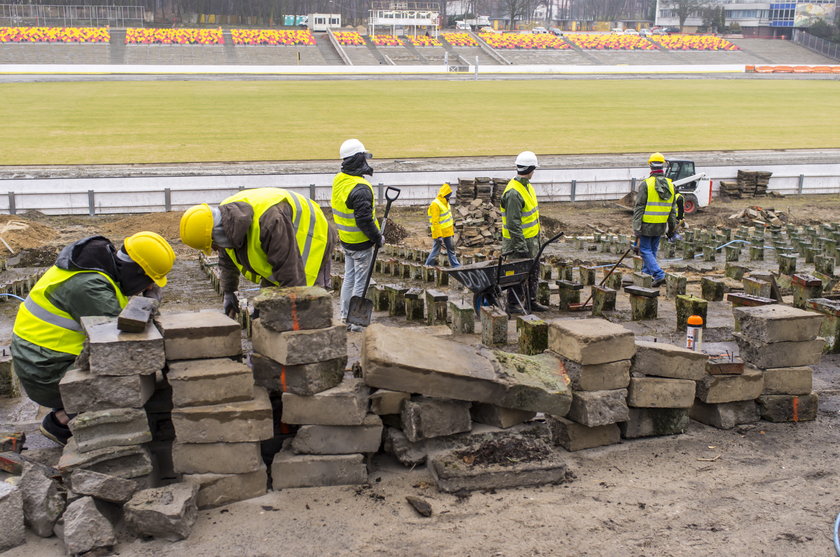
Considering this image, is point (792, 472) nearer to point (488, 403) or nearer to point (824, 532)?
point (824, 532)

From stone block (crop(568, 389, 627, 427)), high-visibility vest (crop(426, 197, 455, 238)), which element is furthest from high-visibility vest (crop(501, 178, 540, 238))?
stone block (crop(568, 389, 627, 427))

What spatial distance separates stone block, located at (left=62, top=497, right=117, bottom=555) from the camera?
177 inches

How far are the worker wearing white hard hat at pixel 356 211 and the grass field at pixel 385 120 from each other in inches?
745

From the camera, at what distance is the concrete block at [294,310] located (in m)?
5.11

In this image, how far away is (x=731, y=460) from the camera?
570 cm

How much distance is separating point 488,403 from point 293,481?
134 centimetres

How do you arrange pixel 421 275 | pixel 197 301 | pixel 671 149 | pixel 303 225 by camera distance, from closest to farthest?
pixel 303 225, pixel 197 301, pixel 421 275, pixel 671 149

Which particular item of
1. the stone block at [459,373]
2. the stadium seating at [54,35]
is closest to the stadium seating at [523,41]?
the stadium seating at [54,35]

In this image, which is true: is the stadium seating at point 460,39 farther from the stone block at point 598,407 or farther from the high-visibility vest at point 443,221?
the stone block at point 598,407

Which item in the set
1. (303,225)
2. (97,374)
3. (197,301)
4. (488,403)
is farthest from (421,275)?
(97,374)

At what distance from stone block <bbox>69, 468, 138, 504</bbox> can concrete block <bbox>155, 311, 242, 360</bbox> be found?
810 mm

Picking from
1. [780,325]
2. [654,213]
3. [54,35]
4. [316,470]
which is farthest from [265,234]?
[54,35]

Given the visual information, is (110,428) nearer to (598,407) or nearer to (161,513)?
(161,513)

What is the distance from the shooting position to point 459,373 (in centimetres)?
517
